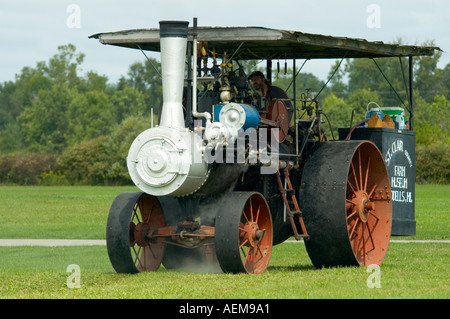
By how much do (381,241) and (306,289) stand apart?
3823 mm

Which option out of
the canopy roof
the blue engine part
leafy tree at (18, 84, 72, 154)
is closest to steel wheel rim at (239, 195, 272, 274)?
the blue engine part

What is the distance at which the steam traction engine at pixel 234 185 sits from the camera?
11219 mm

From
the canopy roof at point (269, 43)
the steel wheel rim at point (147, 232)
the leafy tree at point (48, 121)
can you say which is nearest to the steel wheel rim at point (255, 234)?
the steel wheel rim at point (147, 232)

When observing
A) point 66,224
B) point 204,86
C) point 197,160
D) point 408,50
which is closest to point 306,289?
point 197,160

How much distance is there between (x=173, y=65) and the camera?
11.3 metres

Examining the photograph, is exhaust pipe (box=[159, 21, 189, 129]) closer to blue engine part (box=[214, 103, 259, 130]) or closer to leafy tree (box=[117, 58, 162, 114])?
blue engine part (box=[214, 103, 259, 130])

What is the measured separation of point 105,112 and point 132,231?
75255mm

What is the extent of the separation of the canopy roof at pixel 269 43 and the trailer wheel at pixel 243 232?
5.64 feet

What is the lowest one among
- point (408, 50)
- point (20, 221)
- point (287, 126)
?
point (20, 221)

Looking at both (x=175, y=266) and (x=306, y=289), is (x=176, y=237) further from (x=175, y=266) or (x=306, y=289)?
(x=306, y=289)

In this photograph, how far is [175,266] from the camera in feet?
43.0

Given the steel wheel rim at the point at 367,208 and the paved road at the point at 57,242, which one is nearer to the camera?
the steel wheel rim at the point at 367,208

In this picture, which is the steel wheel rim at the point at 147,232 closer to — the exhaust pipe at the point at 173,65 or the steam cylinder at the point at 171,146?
the steam cylinder at the point at 171,146

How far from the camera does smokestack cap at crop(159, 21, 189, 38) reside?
11.3m
